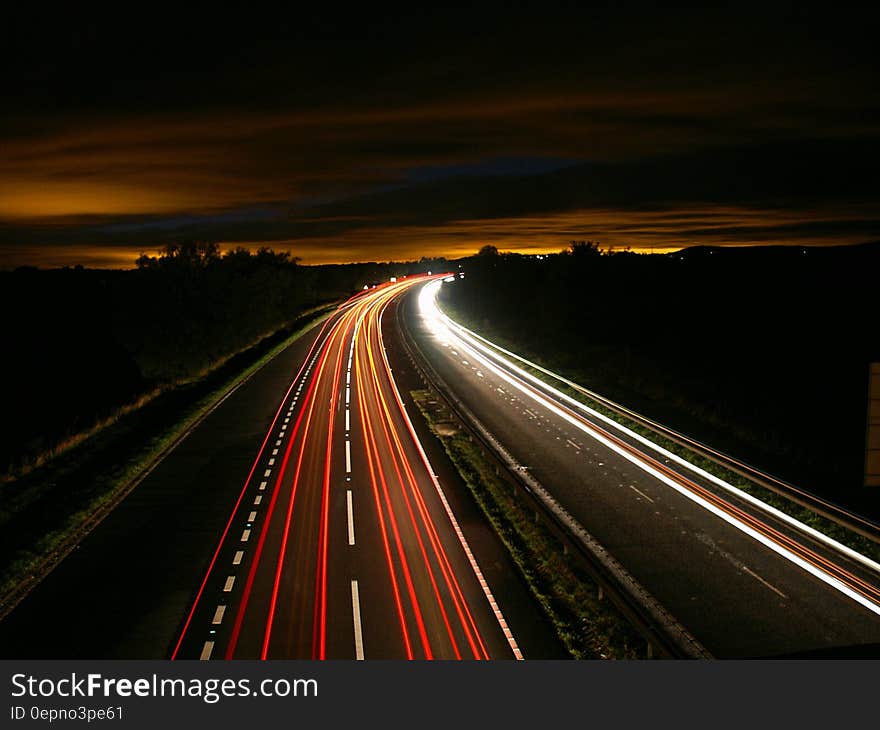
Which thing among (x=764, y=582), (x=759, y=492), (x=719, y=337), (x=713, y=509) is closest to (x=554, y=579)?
(x=764, y=582)

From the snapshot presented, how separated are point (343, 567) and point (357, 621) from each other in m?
2.77

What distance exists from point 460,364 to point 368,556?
34.3m

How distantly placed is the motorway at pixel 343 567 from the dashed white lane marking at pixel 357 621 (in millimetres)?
35

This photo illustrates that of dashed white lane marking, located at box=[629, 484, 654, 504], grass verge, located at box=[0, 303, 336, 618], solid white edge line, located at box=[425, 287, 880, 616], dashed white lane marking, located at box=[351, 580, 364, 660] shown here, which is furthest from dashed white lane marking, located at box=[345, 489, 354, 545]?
solid white edge line, located at box=[425, 287, 880, 616]

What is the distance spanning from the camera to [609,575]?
16.4m

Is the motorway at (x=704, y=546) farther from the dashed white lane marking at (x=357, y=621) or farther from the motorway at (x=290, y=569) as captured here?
A: the dashed white lane marking at (x=357, y=621)

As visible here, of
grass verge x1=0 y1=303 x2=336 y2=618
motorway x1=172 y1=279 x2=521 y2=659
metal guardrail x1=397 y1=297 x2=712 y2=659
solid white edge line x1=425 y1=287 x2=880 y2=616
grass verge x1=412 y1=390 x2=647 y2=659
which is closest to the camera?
metal guardrail x1=397 y1=297 x2=712 y2=659

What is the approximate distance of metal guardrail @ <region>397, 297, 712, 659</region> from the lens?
13188mm

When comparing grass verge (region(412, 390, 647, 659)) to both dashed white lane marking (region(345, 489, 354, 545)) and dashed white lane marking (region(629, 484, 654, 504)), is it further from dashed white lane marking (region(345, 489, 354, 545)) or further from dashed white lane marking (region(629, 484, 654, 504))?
dashed white lane marking (region(345, 489, 354, 545))

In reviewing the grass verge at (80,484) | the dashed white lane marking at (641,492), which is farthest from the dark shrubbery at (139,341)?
the dashed white lane marking at (641,492)

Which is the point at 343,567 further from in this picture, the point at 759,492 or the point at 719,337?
the point at 719,337

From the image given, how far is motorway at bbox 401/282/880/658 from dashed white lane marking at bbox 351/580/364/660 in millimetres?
6521

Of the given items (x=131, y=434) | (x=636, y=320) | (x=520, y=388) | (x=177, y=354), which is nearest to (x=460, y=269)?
(x=636, y=320)

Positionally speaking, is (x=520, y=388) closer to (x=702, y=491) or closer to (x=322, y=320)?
(x=702, y=491)
